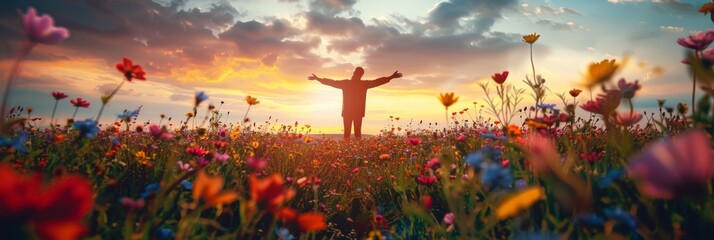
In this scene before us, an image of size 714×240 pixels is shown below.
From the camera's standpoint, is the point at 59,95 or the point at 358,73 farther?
the point at 358,73

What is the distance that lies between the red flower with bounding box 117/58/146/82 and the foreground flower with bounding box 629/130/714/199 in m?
1.91

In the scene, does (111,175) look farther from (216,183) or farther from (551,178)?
(551,178)

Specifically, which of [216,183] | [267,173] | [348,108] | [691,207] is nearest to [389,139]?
[348,108]

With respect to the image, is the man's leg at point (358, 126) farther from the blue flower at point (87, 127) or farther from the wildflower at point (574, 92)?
the blue flower at point (87, 127)

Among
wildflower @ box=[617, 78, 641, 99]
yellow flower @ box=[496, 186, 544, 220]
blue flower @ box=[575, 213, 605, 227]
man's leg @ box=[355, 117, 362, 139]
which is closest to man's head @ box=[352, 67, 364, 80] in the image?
man's leg @ box=[355, 117, 362, 139]

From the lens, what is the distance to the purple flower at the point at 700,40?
1.79m

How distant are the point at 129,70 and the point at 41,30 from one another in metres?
0.64

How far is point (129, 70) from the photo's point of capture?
5.96ft

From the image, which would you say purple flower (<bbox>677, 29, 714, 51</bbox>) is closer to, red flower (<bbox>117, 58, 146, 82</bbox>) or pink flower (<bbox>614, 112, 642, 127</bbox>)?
pink flower (<bbox>614, 112, 642, 127</bbox>)

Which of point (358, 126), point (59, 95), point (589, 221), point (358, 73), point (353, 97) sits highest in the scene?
point (358, 73)

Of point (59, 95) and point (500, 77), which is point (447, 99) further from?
A: point (59, 95)

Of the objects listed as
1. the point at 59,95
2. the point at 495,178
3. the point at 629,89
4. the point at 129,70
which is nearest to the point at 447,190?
the point at 495,178

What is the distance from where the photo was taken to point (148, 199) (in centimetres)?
157

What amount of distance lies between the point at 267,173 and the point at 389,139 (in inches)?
202
